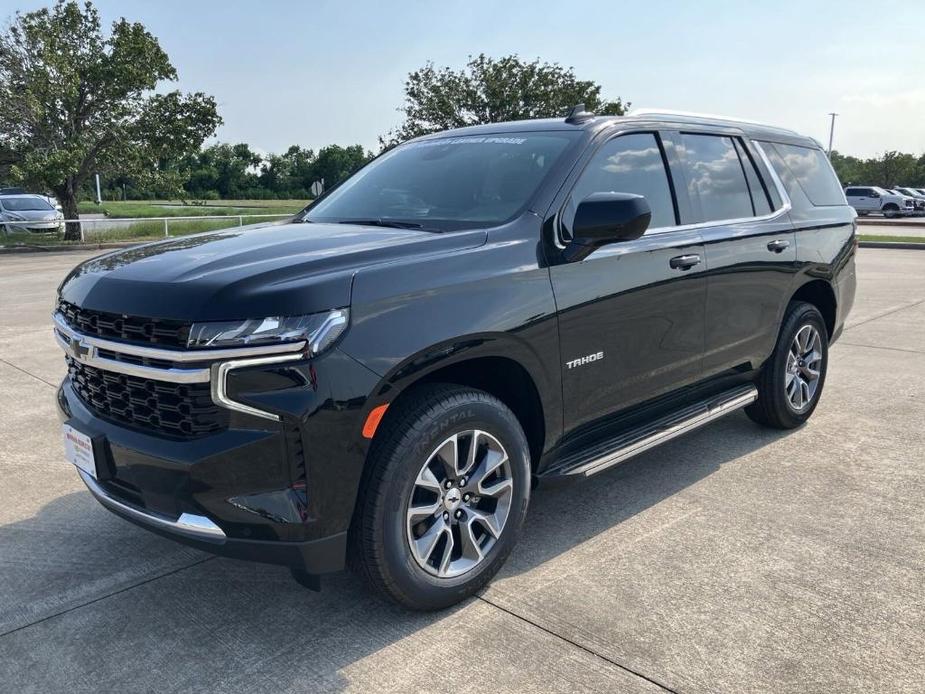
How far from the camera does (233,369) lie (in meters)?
2.52

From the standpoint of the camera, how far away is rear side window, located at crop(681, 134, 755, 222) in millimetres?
4211

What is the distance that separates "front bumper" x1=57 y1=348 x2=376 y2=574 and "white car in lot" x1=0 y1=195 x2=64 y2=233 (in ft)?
74.0

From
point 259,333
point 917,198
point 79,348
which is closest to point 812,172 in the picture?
point 259,333

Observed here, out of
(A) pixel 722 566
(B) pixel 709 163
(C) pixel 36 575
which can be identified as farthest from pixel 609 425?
(C) pixel 36 575

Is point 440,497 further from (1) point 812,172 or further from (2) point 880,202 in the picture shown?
(2) point 880,202

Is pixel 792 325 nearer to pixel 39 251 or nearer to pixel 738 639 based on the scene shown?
pixel 738 639

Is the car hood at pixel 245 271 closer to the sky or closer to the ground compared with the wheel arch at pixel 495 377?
closer to the sky

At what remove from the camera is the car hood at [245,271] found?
2559 mm

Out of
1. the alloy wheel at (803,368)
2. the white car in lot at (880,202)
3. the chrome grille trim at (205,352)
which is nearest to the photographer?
the chrome grille trim at (205,352)

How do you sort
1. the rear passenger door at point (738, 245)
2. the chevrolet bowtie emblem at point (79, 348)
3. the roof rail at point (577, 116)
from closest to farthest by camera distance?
the chevrolet bowtie emblem at point (79, 348), the roof rail at point (577, 116), the rear passenger door at point (738, 245)

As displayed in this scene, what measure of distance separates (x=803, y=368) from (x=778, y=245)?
955 millimetres

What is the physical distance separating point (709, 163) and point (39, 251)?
2140cm

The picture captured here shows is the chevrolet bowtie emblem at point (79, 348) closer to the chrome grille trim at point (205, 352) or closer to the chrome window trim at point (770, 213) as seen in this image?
the chrome grille trim at point (205, 352)

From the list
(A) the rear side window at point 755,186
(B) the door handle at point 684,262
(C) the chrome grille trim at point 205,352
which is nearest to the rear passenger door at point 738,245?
(A) the rear side window at point 755,186
